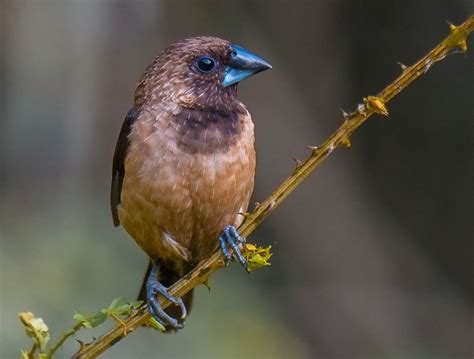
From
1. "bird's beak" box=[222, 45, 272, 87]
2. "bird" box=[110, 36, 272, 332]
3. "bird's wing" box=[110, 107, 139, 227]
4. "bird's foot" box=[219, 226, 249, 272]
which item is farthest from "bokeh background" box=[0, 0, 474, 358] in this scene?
"bird's foot" box=[219, 226, 249, 272]

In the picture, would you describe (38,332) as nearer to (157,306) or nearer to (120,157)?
(157,306)

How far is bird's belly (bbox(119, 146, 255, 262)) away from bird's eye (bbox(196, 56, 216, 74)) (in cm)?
42

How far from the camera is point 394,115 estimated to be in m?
7.26

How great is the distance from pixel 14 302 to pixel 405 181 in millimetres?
3447

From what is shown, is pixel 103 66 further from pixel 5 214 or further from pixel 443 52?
pixel 443 52

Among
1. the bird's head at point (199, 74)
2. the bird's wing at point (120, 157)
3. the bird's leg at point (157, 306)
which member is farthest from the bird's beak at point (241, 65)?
the bird's leg at point (157, 306)

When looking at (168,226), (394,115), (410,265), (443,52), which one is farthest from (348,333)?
(443,52)

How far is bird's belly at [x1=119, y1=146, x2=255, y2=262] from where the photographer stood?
11.3ft

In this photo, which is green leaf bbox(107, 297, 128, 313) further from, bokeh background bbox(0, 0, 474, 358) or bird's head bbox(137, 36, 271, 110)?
bokeh background bbox(0, 0, 474, 358)

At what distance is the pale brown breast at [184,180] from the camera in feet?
11.3

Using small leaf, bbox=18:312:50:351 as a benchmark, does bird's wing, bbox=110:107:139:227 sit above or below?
above

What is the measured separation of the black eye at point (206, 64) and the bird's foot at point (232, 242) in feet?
2.42

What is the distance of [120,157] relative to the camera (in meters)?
3.79

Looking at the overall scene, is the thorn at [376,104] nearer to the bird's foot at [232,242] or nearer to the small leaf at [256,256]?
the small leaf at [256,256]
